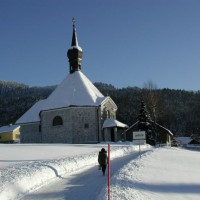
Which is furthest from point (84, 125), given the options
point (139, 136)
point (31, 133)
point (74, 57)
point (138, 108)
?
point (138, 108)

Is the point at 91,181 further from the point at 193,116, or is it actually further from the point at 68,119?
the point at 193,116

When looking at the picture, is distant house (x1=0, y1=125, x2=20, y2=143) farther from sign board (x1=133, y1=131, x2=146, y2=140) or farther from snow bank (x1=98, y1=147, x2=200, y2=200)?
snow bank (x1=98, y1=147, x2=200, y2=200)

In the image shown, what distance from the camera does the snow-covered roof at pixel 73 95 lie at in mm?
44438

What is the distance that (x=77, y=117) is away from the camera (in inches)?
1721

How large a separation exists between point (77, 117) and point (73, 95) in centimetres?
306

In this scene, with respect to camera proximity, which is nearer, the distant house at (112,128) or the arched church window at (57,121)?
the distant house at (112,128)

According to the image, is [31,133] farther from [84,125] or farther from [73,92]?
[84,125]

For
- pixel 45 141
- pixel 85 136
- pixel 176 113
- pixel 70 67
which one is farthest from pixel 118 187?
pixel 176 113

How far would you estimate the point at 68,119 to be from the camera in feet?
143

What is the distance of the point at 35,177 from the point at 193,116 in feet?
358

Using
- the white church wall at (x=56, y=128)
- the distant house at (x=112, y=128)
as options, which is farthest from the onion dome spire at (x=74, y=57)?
the distant house at (x=112, y=128)

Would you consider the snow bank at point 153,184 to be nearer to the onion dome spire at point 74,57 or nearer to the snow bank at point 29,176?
the snow bank at point 29,176

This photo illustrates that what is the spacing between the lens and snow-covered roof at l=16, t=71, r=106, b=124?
44.4m

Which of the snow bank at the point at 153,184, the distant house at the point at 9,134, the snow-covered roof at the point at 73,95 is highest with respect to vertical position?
the snow-covered roof at the point at 73,95
